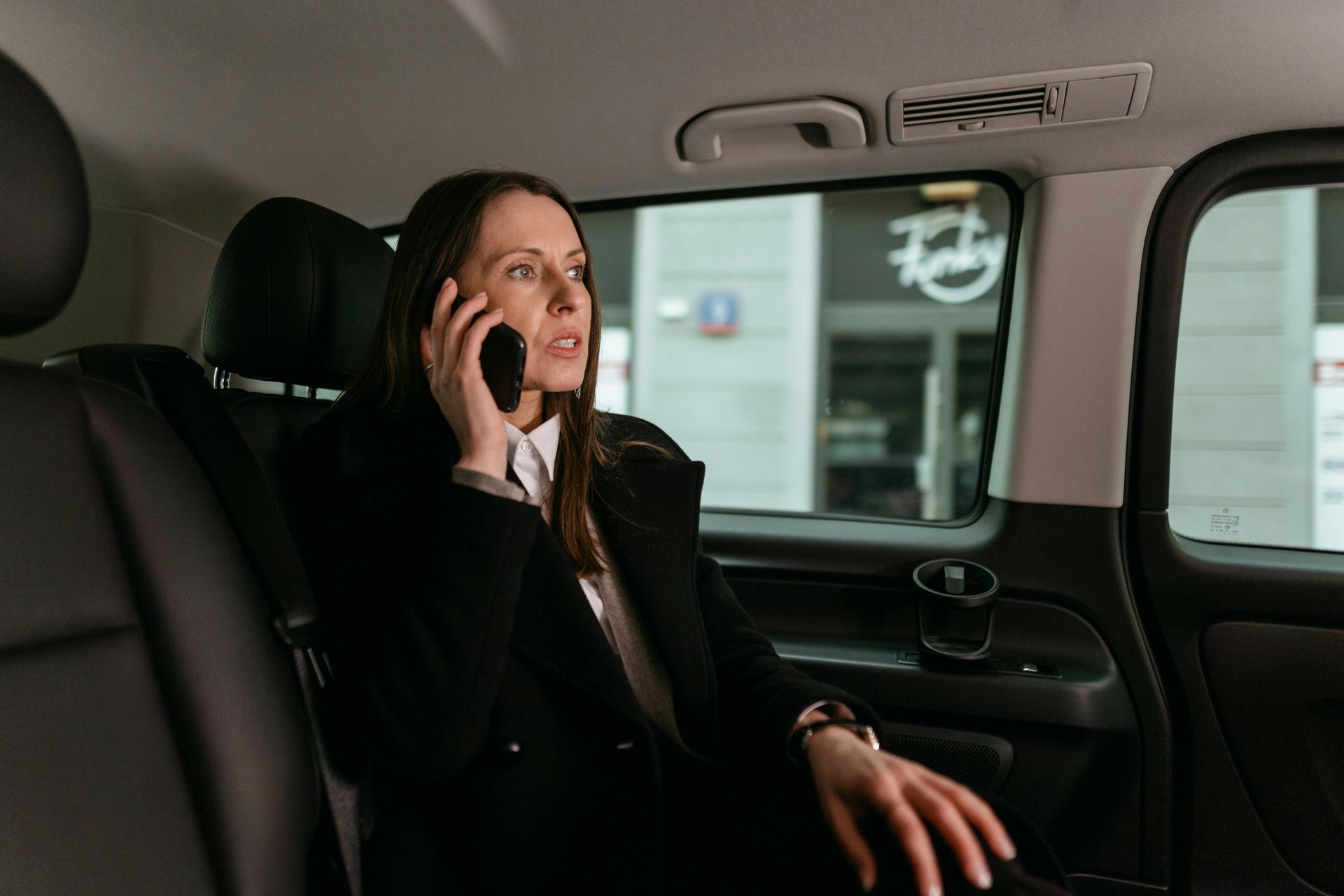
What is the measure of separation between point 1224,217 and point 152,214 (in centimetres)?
255

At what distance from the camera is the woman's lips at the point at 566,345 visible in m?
1.28

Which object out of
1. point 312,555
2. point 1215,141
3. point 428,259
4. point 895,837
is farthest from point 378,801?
point 1215,141

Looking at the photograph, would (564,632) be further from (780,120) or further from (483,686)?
(780,120)

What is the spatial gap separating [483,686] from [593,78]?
45.3 inches

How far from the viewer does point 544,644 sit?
44.2 inches

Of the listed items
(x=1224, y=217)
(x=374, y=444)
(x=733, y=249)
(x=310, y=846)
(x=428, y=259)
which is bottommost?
(x=310, y=846)

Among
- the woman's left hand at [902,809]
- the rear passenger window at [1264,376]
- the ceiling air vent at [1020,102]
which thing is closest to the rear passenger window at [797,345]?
the rear passenger window at [1264,376]

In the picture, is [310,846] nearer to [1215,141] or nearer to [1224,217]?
[1215,141]

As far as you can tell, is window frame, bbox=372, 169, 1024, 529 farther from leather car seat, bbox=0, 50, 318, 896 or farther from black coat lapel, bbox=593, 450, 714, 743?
leather car seat, bbox=0, 50, 318, 896

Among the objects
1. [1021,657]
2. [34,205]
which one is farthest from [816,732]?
[34,205]

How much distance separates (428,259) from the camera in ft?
4.28

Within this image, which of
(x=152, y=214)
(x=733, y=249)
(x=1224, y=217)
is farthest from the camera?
(x=733, y=249)

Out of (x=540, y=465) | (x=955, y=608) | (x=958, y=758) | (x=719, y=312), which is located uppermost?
(x=719, y=312)

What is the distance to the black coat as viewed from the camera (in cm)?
100
